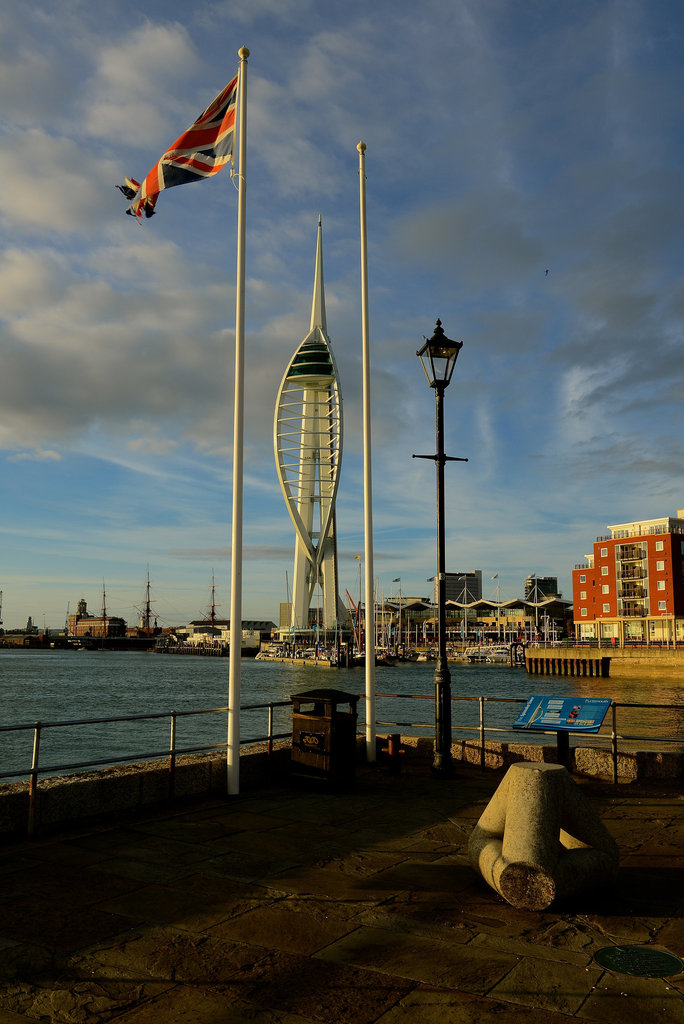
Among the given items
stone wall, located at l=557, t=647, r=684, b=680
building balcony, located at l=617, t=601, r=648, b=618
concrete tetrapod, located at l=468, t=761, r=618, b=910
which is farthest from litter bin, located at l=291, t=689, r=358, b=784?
building balcony, located at l=617, t=601, r=648, b=618

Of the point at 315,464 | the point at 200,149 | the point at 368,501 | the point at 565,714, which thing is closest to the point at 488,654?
the point at 315,464

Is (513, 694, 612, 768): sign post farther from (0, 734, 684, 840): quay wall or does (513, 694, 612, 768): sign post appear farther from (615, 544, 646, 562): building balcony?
(615, 544, 646, 562): building balcony

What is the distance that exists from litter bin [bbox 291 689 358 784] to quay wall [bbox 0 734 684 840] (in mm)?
783

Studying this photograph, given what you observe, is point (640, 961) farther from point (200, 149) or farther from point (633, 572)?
point (633, 572)

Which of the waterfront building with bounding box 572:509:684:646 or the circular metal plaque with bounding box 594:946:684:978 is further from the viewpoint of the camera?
the waterfront building with bounding box 572:509:684:646

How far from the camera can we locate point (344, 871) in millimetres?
7273

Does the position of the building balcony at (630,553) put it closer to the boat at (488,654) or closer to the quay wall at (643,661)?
the quay wall at (643,661)

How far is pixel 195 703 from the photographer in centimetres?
6288

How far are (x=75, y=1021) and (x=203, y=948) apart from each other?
3.78 ft

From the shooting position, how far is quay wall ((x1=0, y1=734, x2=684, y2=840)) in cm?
878

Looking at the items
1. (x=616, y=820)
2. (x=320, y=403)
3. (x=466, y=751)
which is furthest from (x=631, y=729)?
(x=320, y=403)

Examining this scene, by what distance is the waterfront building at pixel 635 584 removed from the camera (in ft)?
306

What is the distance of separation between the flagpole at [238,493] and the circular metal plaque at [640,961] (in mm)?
5844

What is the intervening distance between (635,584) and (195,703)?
61.9m
